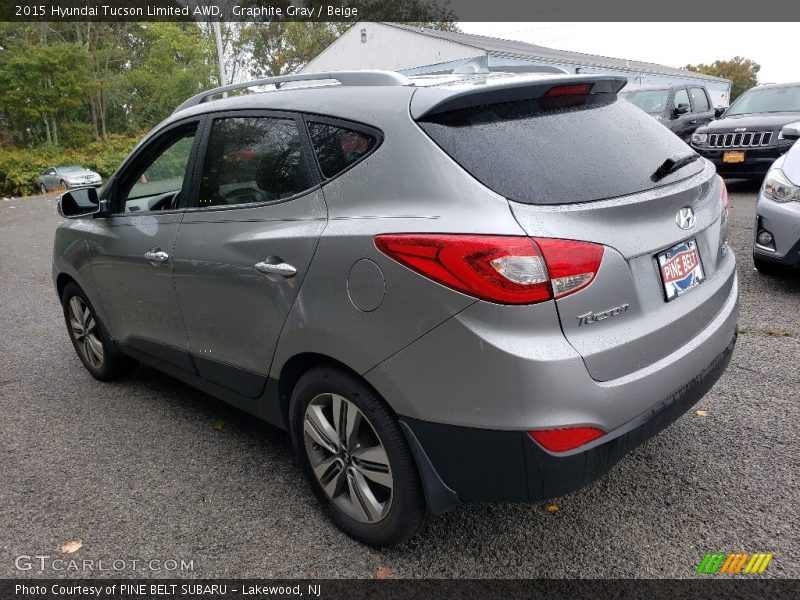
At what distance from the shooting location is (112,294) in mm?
3684

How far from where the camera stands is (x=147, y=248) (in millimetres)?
3240

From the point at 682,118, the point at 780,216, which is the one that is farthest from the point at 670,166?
the point at 682,118

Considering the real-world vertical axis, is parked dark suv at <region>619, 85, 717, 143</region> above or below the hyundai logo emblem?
below

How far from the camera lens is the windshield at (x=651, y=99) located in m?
13.8

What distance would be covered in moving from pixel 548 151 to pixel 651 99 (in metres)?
13.6

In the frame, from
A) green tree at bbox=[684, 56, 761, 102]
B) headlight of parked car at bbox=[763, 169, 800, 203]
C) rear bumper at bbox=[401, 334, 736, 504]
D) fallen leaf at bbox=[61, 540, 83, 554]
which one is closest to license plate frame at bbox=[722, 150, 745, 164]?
headlight of parked car at bbox=[763, 169, 800, 203]

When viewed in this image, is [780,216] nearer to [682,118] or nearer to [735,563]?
[735,563]

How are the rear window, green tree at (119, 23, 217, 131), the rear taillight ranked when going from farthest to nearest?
green tree at (119, 23, 217, 131), the rear window, the rear taillight

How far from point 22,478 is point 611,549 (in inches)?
111

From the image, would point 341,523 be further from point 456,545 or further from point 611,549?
point 611,549

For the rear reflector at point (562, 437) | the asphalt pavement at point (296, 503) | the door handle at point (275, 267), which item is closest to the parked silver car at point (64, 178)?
the asphalt pavement at point (296, 503)

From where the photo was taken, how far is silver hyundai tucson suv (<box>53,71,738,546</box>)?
1.88 metres

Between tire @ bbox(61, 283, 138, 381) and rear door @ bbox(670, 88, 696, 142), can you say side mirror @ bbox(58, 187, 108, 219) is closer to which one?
tire @ bbox(61, 283, 138, 381)

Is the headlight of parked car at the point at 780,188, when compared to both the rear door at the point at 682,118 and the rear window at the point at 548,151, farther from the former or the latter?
the rear door at the point at 682,118
